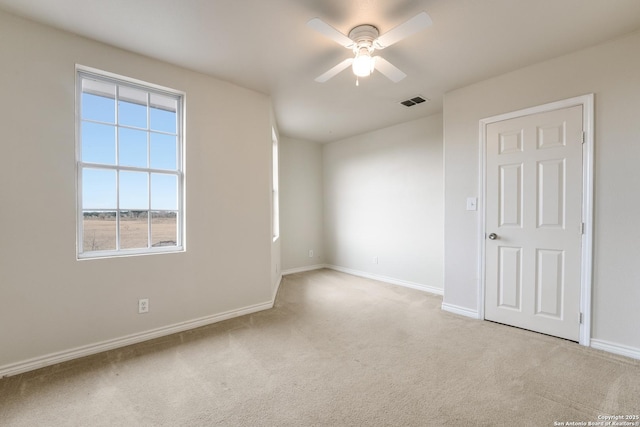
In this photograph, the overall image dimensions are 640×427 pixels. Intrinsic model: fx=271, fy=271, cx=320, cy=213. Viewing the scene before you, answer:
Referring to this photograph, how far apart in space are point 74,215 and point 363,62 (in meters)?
2.56

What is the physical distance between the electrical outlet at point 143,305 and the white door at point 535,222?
3.42 meters

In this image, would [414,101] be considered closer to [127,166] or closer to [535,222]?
[535,222]

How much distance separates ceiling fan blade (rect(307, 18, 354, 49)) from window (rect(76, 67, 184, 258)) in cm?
169

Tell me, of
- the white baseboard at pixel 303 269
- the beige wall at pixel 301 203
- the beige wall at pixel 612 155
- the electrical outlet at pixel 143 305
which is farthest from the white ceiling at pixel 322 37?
the white baseboard at pixel 303 269

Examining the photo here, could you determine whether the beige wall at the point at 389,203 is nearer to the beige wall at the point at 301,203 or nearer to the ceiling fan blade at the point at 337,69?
the beige wall at the point at 301,203

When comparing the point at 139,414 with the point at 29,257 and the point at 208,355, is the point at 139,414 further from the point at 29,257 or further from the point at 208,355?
the point at 29,257

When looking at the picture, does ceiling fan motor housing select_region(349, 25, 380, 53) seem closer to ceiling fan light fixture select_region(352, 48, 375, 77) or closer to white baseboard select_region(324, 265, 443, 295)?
ceiling fan light fixture select_region(352, 48, 375, 77)

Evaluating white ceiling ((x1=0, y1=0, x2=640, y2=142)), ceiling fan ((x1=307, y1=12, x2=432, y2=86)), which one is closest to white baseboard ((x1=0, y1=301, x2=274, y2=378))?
white ceiling ((x1=0, y1=0, x2=640, y2=142))

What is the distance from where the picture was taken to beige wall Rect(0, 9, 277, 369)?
6.45 ft

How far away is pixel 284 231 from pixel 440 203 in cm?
269

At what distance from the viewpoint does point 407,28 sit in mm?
1739

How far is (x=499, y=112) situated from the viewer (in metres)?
2.82

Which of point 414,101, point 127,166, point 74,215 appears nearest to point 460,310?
point 414,101

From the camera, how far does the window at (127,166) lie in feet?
7.52
